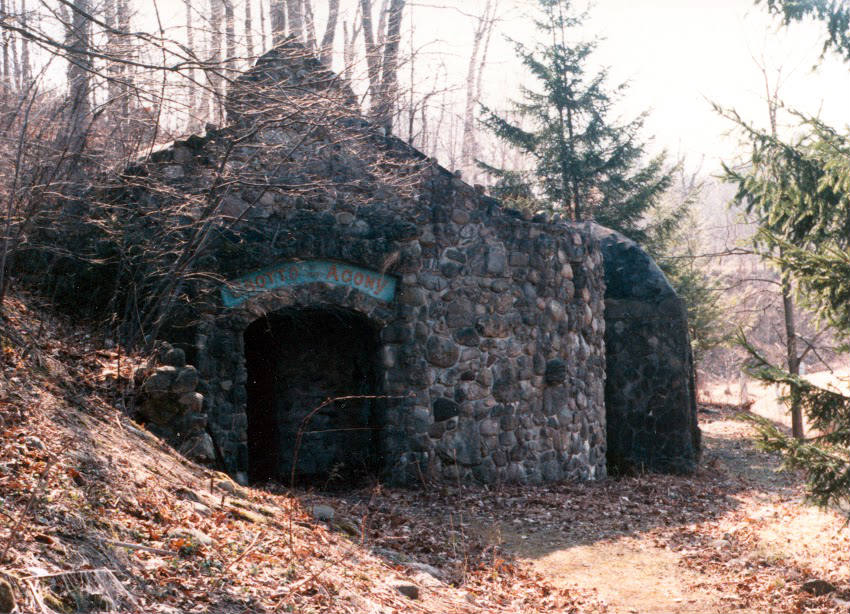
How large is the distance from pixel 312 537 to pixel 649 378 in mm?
8951

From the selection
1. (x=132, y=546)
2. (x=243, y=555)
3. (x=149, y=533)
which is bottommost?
(x=243, y=555)

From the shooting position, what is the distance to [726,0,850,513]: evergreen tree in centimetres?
636

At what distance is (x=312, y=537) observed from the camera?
19.7 feet

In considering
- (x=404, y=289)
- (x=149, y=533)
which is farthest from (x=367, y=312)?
(x=149, y=533)

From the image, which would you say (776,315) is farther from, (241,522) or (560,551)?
(241,522)

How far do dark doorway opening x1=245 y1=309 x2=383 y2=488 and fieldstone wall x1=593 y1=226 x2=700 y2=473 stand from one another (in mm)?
4774

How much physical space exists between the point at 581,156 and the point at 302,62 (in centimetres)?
1149

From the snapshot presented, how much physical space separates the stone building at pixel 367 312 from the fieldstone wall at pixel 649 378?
80.7 inches

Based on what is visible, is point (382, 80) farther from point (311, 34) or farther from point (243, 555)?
point (243, 555)

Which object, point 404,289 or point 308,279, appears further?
point 404,289

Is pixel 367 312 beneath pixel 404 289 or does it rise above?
beneath

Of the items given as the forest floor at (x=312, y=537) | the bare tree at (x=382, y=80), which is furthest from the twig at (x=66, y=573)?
the bare tree at (x=382, y=80)

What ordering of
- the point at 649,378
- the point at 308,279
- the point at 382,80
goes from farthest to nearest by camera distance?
the point at 649,378 < the point at 308,279 < the point at 382,80

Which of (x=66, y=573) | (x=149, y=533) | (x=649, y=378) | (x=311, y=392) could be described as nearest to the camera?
(x=66, y=573)
